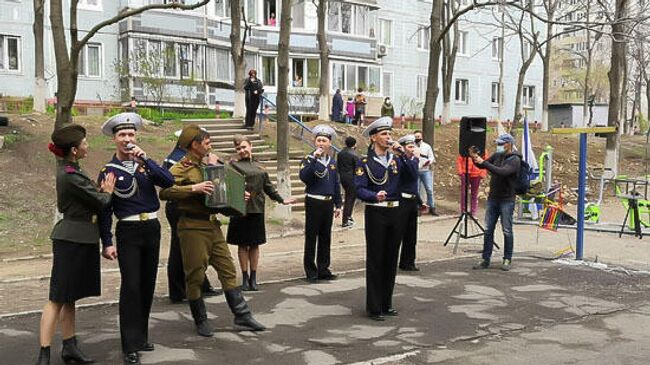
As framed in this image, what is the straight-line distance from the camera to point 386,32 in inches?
1532

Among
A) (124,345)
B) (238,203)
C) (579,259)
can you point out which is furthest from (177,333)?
(579,259)

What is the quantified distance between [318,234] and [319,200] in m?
0.44

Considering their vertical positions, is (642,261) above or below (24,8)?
below

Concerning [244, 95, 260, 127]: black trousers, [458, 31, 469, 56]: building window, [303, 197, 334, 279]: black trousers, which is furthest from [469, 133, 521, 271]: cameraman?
[458, 31, 469, 56]: building window

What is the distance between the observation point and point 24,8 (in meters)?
27.7

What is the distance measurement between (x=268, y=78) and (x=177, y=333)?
29.5 m

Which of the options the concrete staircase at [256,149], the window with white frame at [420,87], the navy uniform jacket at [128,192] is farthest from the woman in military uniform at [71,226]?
the window with white frame at [420,87]

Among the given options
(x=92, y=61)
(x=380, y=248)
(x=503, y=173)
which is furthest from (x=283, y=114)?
(x=92, y=61)

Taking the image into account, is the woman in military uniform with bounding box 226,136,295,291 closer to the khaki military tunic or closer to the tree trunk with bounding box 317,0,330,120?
the khaki military tunic

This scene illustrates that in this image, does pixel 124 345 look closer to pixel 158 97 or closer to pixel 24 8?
pixel 158 97

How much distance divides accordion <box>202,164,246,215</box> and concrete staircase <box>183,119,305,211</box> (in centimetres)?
963

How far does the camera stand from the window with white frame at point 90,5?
2847 cm

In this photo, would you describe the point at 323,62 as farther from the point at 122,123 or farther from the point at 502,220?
the point at 122,123

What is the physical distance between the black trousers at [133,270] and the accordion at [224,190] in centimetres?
67
